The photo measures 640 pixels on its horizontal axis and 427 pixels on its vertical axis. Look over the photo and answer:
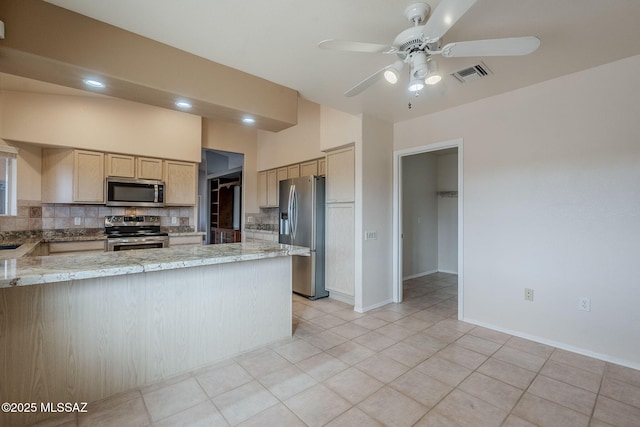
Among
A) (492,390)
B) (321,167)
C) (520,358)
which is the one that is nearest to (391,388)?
(492,390)

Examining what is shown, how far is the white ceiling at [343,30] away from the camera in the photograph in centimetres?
177

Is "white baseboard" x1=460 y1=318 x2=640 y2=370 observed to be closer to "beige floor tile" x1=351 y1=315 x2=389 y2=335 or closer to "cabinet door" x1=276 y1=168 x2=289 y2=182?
"beige floor tile" x1=351 y1=315 x2=389 y2=335

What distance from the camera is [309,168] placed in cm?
502

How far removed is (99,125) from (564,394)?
5.91 meters

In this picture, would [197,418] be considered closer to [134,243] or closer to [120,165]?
[134,243]

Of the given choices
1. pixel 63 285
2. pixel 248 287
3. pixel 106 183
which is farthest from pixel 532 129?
pixel 106 183

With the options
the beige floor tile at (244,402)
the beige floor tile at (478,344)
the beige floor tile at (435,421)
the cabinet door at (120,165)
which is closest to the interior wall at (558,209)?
the beige floor tile at (478,344)

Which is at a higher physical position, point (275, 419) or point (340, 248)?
point (340, 248)

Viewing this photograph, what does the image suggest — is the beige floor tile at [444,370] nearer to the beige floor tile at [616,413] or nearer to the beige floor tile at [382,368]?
the beige floor tile at [382,368]

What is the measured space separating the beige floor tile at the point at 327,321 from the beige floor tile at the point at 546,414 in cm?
178

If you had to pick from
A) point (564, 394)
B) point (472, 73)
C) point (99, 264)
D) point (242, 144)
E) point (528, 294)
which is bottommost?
point (564, 394)

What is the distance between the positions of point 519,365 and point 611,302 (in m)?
0.98

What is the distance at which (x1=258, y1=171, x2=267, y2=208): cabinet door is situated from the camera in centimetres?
594

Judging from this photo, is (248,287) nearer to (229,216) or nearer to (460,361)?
(460,361)
